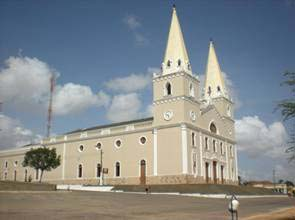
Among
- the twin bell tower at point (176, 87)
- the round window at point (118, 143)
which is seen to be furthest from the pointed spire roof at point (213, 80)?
the round window at point (118, 143)

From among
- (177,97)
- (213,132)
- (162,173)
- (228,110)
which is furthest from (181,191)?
(228,110)

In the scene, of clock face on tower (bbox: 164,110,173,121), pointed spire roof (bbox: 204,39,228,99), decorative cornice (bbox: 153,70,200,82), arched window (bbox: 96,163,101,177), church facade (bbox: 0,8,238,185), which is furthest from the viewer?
pointed spire roof (bbox: 204,39,228,99)

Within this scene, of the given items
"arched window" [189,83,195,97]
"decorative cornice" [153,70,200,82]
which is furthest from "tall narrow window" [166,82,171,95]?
"arched window" [189,83,195,97]

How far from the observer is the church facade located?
171 feet

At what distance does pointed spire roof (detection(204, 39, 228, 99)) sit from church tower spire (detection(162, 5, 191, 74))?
11.2 m

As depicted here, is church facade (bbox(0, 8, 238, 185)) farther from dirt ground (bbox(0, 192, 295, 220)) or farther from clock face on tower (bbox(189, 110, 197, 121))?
dirt ground (bbox(0, 192, 295, 220))

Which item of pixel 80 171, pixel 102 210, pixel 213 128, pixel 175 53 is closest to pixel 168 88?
pixel 175 53

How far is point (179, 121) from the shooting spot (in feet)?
170

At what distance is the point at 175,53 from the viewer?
2176 inches

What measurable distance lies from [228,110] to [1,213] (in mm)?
54189

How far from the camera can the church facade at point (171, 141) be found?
52000 mm

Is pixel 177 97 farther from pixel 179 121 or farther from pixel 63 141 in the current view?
pixel 63 141

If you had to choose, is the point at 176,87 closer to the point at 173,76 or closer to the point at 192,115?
the point at 173,76

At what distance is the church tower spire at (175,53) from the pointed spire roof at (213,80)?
439 inches
